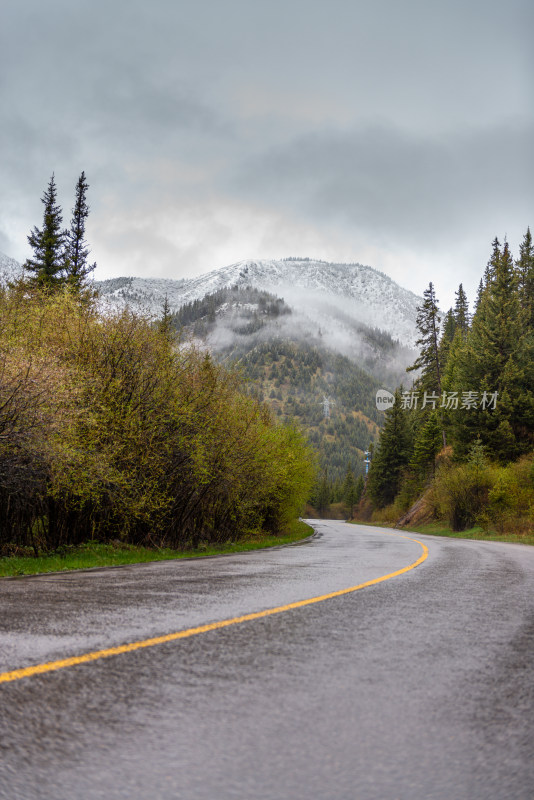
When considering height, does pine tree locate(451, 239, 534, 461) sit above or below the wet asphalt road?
above

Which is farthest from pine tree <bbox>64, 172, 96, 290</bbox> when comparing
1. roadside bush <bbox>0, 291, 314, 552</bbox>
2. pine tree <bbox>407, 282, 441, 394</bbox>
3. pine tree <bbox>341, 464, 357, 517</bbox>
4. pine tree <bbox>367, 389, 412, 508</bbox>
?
pine tree <bbox>341, 464, 357, 517</bbox>

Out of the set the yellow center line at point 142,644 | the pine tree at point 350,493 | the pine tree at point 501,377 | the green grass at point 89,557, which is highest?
the pine tree at point 501,377

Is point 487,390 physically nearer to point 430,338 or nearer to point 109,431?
point 430,338

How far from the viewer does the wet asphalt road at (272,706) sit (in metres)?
2.36

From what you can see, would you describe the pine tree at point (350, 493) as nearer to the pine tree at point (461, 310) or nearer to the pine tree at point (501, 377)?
the pine tree at point (461, 310)

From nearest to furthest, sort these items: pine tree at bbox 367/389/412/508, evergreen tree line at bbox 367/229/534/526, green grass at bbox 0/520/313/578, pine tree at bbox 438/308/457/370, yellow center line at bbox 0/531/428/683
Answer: yellow center line at bbox 0/531/428/683 < green grass at bbox 0/520/313/578 < evergreen tree line at bbox 367/229/534/526 < pine tree at bbox 367/389/412/508 < pine tree at bbox 438/308/457/370

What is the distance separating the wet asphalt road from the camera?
2.36 meters

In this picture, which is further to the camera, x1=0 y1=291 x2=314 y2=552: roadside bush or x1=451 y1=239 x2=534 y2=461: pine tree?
x1=451 y1=239 x2=534 y2=461: pine tree

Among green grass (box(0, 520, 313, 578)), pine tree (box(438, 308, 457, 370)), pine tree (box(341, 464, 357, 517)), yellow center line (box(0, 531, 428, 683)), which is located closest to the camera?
Answer: yellow center line (box(0, 531, 428, 683))

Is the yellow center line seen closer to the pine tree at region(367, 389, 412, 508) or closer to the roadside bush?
the roadside bush

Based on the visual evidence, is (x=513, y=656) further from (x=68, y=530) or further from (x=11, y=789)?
(x=68, y=530)

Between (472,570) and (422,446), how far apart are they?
49.8m

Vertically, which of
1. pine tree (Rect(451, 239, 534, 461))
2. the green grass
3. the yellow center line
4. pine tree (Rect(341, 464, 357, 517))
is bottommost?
pine tree (Rect(341, 464, 357, 517))

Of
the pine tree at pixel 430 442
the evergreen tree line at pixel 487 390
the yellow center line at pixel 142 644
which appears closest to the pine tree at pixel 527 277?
the evergreen tree line at pixel 487 390
